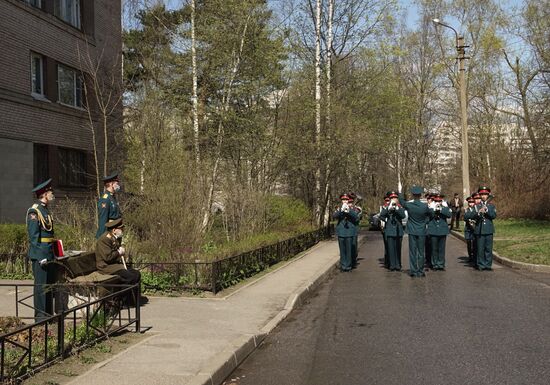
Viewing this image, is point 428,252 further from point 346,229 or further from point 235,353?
point 235,353

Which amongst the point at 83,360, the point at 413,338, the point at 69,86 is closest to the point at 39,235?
the point at 83,360

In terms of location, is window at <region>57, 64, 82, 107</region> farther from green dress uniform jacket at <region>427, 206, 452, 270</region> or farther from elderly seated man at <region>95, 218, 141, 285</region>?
green dress uniform jacket at <region>427, 206, 452, 270</region>

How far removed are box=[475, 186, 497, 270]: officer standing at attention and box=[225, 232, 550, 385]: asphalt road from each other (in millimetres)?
2135

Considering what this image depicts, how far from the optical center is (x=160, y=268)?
429 inches

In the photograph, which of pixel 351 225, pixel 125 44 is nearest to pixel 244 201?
pixel 351 225

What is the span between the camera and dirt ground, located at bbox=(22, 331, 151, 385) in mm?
5320

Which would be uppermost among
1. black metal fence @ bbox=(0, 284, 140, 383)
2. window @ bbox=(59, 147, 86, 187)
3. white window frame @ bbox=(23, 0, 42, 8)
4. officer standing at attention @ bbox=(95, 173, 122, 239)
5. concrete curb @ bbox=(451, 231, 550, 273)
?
white window frame @ bbox=(23, 0, 42, 8)

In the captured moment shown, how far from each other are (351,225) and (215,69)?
31.6 ft

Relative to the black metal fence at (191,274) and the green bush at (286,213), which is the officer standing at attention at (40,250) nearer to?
the black metal fence at (191,274)

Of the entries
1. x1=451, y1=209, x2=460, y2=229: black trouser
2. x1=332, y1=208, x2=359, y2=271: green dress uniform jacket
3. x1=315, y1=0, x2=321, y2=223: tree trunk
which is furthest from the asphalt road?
x1=451, y1=209, x2=460, y2=229: black trouser

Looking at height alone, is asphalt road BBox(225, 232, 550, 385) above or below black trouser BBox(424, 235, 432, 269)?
below

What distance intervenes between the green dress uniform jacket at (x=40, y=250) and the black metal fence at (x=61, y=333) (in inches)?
8.9

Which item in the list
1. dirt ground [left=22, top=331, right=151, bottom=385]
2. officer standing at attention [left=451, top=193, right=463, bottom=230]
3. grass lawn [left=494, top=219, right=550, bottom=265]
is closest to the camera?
dirt ground [left=22, top=331, right=151, bottom=385]

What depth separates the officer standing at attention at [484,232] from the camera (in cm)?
1421
